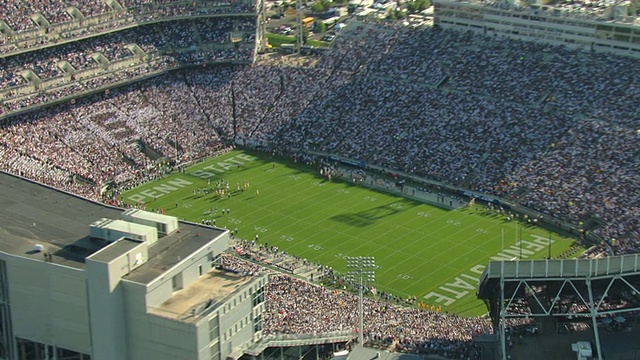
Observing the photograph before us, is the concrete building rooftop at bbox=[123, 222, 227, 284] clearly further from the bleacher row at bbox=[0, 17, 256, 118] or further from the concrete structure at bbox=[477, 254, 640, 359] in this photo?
the bleacher row at bbox=[0, 17, 256, 118]

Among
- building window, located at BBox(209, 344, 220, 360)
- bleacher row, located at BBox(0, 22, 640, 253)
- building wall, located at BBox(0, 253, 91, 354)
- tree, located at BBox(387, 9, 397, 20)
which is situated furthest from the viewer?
tree, located at BBox(387, 9, 397, 20)

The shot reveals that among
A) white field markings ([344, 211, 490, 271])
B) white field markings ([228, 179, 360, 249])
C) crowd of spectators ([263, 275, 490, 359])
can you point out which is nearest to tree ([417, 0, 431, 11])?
white field markings ([228, 179, 360, 249])

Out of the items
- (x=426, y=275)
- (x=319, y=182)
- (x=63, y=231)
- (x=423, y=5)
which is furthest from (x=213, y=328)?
Answer: (x=423, y=5)

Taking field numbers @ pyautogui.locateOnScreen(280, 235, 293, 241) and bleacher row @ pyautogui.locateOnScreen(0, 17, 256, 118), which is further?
bleacher row @ pyautogui.locateOnScreen(0, 17, 256, 118)

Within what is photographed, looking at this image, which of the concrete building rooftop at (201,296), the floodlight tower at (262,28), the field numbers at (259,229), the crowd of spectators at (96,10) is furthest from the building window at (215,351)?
the floodlight tower at (262,28)

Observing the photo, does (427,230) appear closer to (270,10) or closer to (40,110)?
(40,110)


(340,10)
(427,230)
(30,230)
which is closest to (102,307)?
(30,230)
